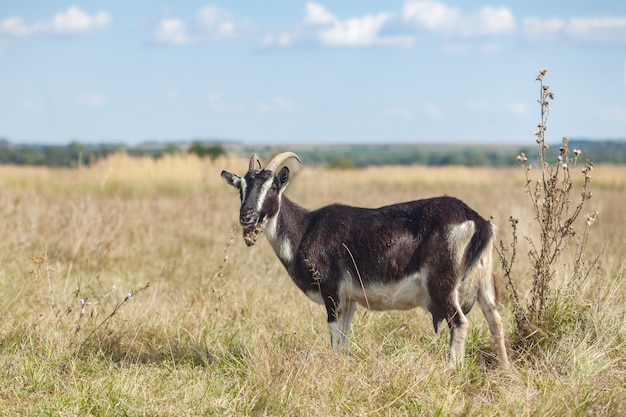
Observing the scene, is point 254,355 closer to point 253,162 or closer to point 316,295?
point 316,295

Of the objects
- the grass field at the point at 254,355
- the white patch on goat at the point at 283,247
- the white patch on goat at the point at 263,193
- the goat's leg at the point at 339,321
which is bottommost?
the grass field at the point at 254,355

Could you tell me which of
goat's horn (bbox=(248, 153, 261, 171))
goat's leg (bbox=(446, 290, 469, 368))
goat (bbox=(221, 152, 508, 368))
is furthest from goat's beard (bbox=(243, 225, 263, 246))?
goat's leg (bbox=(446, 290, 469, 368))

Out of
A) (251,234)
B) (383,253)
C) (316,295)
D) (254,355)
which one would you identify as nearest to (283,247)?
(251,234)

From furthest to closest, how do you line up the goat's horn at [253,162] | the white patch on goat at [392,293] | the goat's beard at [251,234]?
the goat's horn at [253,162], the goat's beard at [251,234], the white patch on goat at [392,293]

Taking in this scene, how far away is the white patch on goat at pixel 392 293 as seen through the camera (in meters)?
6.01

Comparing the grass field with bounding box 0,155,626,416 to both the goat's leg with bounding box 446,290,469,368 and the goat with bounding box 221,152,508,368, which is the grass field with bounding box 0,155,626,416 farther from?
the goat with bounding box 221,152,508,368

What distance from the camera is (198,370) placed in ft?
20.5

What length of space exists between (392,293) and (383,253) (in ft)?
1.11

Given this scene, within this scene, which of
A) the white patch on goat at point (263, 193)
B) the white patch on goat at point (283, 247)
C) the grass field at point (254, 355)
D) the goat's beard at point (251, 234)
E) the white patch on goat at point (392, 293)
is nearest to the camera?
the grass field at point (254, 355)

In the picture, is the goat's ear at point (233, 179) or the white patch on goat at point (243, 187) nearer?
the white patch on goat at point (243, 187)

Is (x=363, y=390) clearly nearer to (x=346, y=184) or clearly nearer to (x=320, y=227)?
(x=320, y=227)

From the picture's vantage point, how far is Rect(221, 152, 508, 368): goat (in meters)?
5.87

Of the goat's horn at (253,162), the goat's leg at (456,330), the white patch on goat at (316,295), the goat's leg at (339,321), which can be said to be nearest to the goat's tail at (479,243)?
the goat's leg at (456,330)

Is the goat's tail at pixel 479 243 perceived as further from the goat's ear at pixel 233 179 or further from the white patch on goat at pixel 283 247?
the goat's ear at pixel 233 179
